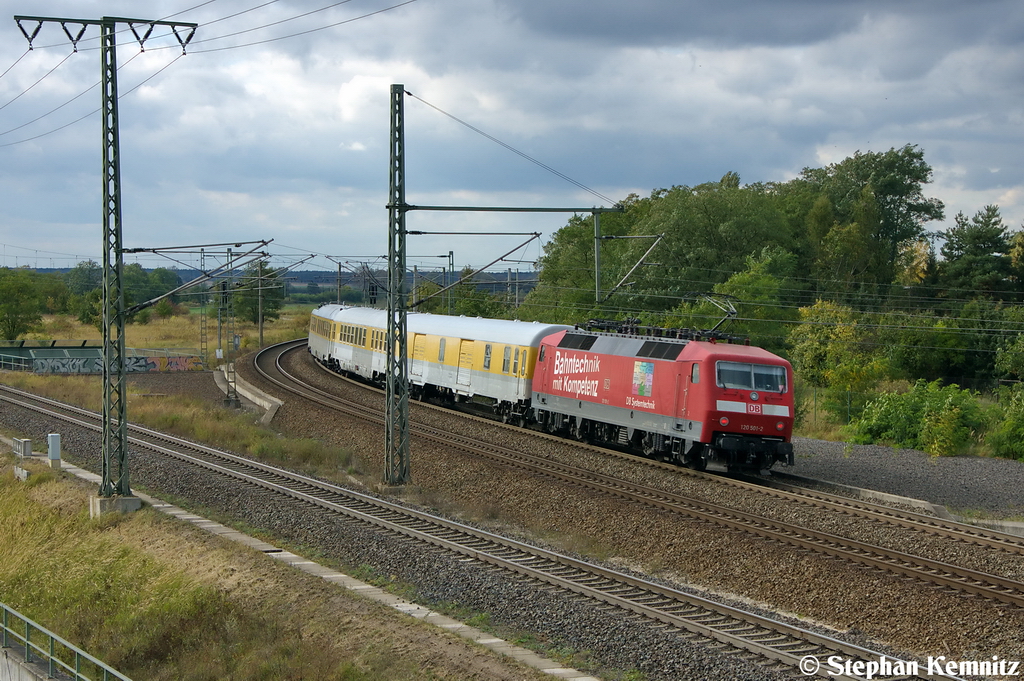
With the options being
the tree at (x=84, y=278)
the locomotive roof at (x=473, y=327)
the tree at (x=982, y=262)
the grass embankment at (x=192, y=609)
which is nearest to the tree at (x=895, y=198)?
the tree at (x=982, y=262)

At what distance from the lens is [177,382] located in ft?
170

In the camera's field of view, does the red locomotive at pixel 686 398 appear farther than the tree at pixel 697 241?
No

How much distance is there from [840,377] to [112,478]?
2856cm

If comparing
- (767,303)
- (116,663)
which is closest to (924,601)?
(116,663)

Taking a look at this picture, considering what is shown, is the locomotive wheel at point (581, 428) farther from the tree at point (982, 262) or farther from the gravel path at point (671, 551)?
the tree at point (982, 262)

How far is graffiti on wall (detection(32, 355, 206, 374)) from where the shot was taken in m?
55.1

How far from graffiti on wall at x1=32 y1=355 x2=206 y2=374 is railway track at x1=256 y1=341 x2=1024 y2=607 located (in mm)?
36250

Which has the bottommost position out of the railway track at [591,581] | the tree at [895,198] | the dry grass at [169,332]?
the railway track at [591,581]

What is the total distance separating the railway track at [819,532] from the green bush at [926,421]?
9.42 metres

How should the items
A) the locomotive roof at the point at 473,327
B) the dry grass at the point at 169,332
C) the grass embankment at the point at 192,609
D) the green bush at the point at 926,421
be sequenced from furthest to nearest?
1. the dry grass at the point at 169,332
2. the locomotive roof at the point at 473,327
3. the green bush at the point at 926,421
4. the grass embankment at the point at 192,609

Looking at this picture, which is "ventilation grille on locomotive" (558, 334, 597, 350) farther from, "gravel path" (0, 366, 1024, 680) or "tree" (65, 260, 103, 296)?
"tree" (65, 260, 103, 296)

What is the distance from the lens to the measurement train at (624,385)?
70.8 feet

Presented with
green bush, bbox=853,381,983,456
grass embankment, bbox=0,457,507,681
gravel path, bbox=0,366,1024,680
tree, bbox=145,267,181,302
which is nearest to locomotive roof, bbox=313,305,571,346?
gravel path, bbox=0,366,1024,680

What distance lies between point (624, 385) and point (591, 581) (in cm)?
1109
